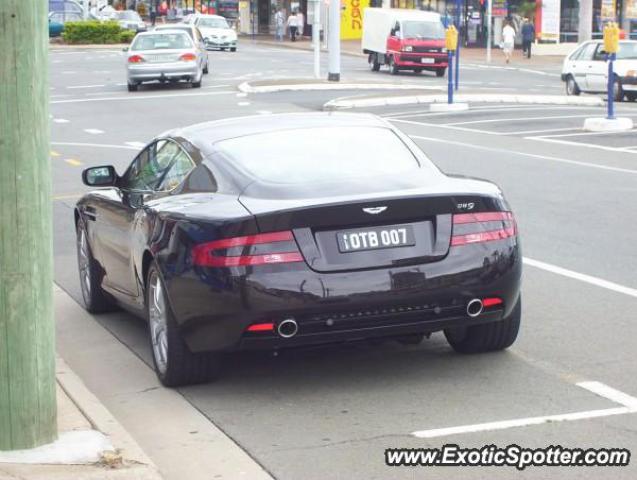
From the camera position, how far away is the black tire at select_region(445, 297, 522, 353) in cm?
775

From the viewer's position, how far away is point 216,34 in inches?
2440

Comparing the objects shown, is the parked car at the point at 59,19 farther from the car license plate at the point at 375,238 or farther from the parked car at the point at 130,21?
the car license plate at the point at 375,238

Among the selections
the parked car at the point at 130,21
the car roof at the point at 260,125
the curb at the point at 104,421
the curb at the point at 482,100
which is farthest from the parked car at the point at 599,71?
the parked car at the point at 130,21

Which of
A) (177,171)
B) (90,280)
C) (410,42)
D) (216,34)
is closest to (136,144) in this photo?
(90,280)

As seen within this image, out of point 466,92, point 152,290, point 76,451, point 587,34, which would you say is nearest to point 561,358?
point 152,290

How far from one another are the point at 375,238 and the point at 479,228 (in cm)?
60

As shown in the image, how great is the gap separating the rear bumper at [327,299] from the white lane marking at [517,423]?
78cm

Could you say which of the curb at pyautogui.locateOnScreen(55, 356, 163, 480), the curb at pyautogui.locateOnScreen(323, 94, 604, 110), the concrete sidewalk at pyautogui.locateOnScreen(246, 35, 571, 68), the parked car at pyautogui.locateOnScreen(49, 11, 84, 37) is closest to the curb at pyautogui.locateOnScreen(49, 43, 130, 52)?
the parked car at pyautogui.locateOnScreen(49, 11, 84, 37)

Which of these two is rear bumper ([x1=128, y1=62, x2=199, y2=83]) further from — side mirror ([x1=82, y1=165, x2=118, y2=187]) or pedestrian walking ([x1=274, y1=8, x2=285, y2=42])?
pedestrian walking ([x1=274, y1=8, x2=285, y2=42])

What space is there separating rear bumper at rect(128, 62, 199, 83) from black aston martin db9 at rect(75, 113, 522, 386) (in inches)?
1142

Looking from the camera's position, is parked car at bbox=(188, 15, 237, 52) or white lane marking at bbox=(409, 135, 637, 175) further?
parked car at bbox=(188, 15, 237, 52)

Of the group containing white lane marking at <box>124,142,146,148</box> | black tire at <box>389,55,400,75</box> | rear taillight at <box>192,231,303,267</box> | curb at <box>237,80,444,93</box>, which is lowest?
black tire at <box>389,55,400,75</box>

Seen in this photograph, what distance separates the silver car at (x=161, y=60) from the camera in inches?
1438

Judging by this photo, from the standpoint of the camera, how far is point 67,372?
7.63 metres
